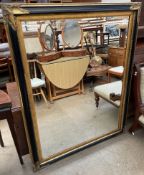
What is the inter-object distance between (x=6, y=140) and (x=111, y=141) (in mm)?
1134

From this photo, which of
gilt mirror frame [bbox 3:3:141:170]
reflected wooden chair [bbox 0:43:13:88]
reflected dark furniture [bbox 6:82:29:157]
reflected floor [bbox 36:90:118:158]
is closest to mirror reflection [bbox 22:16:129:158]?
reflected floor [bbox 36:90:118:158]

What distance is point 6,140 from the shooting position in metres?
1.98

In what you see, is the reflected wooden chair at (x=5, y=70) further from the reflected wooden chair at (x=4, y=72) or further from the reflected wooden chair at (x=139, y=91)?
the reflected wooden chair at (x=139, y=91)

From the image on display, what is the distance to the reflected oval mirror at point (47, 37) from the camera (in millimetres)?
1879

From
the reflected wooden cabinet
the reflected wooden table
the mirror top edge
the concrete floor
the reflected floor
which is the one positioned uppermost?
the mirror top edge

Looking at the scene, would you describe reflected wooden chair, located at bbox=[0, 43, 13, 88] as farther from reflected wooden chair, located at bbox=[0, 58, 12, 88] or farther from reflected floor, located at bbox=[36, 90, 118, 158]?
reflected floor, located at bbox=[36, 90, 118, 158]

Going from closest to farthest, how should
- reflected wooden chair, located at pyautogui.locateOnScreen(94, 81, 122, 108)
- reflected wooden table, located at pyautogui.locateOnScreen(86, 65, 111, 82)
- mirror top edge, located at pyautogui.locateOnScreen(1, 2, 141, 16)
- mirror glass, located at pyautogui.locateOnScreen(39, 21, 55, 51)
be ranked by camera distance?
1. mirror top edge, located at pyautogui.locateOnScreen(1, 2, 141, 16)
2. mirror glass, located at pyautogui.locateOnScreen(39, 21, 55, 51)
3. reflected wooden chair, located at pyautogui.locateOnScreen(94, 81, 122, 108)
4. reflected wooden table, located at pyautogui.locateOnScreen(86, 65, 111, 82)

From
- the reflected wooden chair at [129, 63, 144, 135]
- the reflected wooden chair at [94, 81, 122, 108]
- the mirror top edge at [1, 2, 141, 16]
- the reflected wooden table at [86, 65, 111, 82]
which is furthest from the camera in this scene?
the reflected wooden table at [86, 65, 111, 82]

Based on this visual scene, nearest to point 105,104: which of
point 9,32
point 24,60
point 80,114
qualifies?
point 80,114

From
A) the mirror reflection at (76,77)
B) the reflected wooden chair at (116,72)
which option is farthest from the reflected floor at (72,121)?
the reflected wooden chair at (116,72)

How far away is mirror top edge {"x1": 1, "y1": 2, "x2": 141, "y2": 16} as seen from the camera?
1.06 m

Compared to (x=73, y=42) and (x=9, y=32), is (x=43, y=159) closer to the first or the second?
(x=9, y=32)

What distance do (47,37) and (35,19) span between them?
803mm

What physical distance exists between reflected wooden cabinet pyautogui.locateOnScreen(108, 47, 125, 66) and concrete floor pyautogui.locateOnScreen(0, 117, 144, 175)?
830mm
